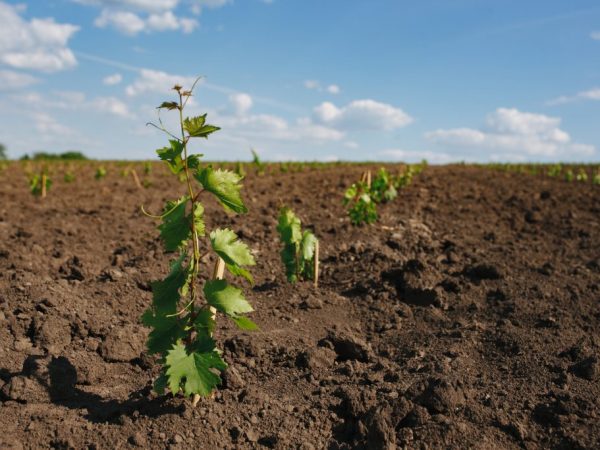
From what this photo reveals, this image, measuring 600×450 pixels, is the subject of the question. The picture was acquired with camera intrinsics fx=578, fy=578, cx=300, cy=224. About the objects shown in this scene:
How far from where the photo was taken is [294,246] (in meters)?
4.97

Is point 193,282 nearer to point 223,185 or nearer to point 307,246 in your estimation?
point 223,185

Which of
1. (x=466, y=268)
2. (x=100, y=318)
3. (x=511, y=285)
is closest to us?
(x=100, y=318)

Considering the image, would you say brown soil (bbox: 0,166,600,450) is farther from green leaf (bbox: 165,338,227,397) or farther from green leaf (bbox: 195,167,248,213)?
green leaf (bbox: 195,167,248,213)

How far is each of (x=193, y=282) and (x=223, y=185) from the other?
0.49 meters

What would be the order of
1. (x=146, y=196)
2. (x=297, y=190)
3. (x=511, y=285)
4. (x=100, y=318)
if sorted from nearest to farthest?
(x=100, y=318) < (x=511, y=285) < (x=146, y=196) < (x=297, y=190)

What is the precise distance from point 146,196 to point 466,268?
6018 mm

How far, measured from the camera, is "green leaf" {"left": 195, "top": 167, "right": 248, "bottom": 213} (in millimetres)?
2512

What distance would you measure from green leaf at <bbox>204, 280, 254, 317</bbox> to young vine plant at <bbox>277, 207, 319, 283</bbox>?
2188 millimetres

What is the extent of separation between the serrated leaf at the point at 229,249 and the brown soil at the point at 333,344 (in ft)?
2.64

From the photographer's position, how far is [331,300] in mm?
4832

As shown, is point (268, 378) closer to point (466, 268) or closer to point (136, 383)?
point (136, 383)

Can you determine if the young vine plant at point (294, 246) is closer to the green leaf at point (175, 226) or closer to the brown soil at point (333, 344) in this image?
the brown soil at point (333, 344)

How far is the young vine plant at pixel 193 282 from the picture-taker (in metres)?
2.51

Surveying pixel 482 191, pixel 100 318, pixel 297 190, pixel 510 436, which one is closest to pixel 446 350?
pixel 510 436
